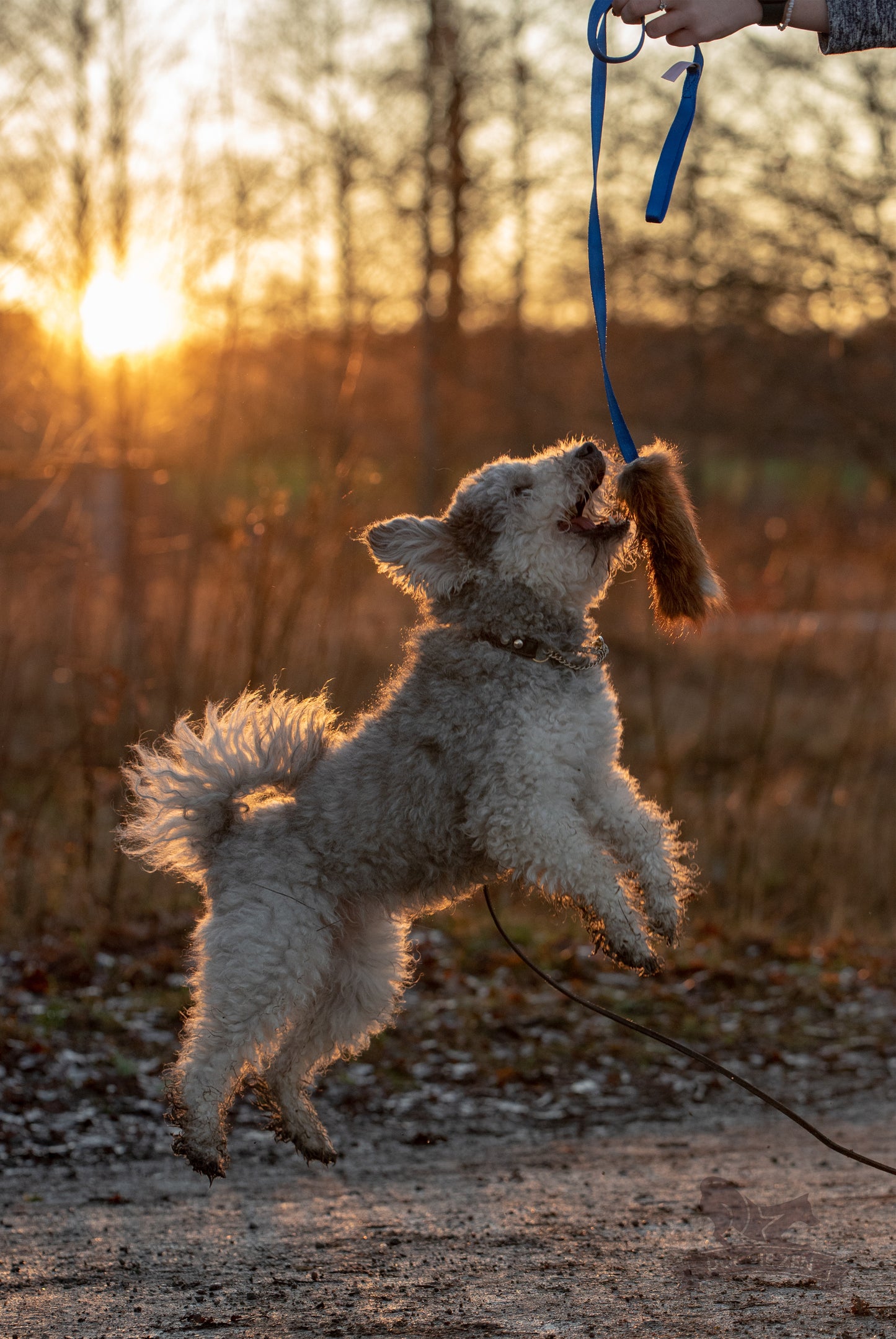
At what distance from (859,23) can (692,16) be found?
1.55 ft

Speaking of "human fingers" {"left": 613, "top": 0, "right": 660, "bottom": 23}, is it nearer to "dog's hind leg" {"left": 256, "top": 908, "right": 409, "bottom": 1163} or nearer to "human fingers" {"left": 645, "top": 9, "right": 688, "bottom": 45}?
"human fingers" {"left": 645, "top": 9, "right": 688, "bottom": 45}

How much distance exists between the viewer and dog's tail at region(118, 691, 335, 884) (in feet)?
13.1

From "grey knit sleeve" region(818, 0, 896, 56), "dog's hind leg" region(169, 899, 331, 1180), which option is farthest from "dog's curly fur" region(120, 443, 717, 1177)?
"grey knit sleeve" region(818, 0, 896, 56)

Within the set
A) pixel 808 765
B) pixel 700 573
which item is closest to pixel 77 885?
pixel 700 573

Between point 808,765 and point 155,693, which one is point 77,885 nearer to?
point 155,693

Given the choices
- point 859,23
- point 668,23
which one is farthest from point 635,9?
point 859,23

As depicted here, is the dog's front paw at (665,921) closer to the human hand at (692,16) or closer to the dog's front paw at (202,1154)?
the dog's front paw at (202,1154)

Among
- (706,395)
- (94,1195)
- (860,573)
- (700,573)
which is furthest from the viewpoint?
(706,395)

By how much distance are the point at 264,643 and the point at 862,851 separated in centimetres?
501

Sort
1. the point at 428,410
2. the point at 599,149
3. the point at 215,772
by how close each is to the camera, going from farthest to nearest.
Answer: the point at 428,410
the point at 215,772
the point at 599,149

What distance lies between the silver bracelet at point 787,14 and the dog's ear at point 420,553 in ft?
5.58

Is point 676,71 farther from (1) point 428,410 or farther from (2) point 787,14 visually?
(1) point 428,410

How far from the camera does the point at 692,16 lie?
339cm

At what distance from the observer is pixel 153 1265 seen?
4035mm
